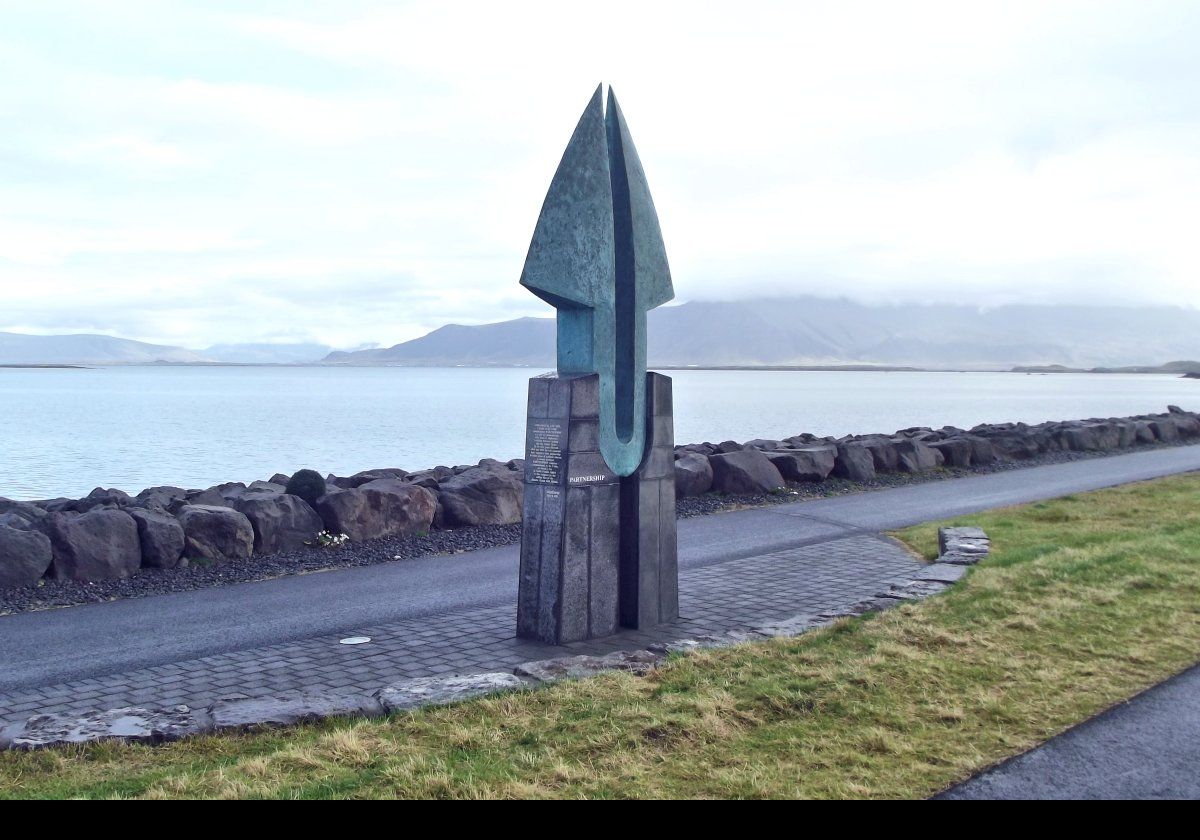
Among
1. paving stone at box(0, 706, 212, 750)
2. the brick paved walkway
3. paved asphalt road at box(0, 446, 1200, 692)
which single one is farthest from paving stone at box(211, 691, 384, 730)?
paved asphalt road at box(0, 446, 1200, 692)

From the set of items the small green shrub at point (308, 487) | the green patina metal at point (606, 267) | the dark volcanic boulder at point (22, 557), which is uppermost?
the green patina metal at point (606, 267)

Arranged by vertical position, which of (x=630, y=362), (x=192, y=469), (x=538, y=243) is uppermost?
(x=538, y=243)

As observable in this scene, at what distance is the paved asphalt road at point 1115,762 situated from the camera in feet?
15.9

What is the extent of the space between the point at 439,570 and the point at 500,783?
632 cm

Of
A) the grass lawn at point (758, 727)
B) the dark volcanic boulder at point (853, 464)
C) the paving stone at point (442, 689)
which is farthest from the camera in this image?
the dark volcanic boulder at point (853, 464)

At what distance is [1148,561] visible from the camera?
10031 millimetres

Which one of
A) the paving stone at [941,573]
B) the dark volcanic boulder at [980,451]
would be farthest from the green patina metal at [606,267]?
the dark volcanic boulder at [980,451]

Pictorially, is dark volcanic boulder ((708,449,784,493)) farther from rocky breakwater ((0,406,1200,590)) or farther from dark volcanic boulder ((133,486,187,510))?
dark volcanic boulder ((133,486,187,510))

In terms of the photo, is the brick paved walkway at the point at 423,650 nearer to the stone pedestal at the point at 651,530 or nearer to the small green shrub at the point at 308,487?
the stone pedestal at the point at 651,530

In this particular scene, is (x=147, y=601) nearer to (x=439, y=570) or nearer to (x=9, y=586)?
(x=9, y=586)

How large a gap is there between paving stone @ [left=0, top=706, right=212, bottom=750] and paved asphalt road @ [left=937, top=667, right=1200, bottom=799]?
4.10 m

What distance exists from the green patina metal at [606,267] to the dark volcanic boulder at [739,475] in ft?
26.6

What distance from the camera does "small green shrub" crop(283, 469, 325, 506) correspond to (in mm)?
12961
